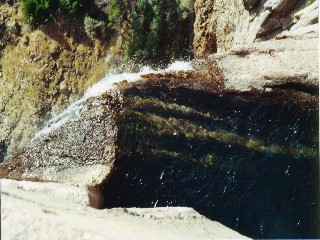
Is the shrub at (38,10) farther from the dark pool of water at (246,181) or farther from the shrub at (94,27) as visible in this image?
the dark pool of water at (246,181)

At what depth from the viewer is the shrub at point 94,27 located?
29.6ft

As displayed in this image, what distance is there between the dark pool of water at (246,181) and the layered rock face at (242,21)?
148 centimetres

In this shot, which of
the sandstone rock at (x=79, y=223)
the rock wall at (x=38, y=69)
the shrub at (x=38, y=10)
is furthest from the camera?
the rock wall at (x=38, y=69)

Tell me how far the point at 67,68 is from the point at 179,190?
571 cm

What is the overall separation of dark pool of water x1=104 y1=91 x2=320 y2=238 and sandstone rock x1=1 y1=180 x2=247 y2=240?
163cm

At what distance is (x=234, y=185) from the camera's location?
4.75 m

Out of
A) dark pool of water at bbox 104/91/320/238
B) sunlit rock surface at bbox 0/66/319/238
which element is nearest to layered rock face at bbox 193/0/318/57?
sunlit rock surface at bbox 0/66/319/238

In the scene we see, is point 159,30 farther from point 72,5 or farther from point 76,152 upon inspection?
point 76,152

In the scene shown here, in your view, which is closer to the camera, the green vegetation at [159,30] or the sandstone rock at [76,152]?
the sandstone rock at [76,152]

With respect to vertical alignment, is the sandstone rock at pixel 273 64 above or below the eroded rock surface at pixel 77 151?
above

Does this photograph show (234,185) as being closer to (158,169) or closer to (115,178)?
(158,169)

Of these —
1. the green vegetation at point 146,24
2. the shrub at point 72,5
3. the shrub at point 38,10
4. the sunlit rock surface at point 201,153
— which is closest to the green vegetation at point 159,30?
the green vegetation at point 146,24

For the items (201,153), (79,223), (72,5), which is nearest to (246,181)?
(201,153)

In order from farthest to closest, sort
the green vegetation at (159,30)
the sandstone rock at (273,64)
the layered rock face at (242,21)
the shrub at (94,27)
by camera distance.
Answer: the shrub at (94,27) < the green vegetation at (159,30) < the layered rock face at (242,21) < the sandstone rock at (273,64)
